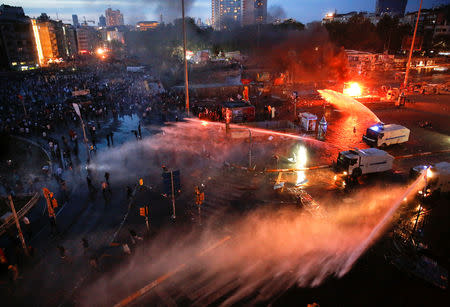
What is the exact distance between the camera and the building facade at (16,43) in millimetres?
66438

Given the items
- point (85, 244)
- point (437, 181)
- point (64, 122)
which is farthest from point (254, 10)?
point (85, 244)

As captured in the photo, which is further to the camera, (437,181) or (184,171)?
(184,171)

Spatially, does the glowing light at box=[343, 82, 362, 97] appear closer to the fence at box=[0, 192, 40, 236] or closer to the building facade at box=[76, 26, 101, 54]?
the fence at box=[0, 192, 40, 236]

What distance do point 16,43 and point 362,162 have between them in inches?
3318

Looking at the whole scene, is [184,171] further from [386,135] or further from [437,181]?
[386,135]

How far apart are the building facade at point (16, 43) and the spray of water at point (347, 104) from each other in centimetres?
7127

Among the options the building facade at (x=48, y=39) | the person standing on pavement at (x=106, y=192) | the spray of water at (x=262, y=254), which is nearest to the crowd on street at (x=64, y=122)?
the person standing on pavement at (x=106, y=192)

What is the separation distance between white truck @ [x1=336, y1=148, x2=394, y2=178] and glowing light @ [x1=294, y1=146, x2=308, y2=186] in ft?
6.09

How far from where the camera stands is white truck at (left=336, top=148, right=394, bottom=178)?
14.3 meters

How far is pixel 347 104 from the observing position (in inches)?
1289

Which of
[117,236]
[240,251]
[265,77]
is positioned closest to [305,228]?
[240,251]

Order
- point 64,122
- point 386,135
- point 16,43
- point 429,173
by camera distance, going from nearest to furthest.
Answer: point 429,173
point 386,135
point 64,122
point 16,43

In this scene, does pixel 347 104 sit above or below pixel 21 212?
above

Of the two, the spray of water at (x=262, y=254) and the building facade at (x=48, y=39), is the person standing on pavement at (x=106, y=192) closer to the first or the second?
the spray of water at (x=262, y=254)
